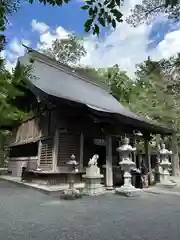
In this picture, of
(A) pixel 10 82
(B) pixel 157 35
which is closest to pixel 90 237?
(A) pixel 10 82

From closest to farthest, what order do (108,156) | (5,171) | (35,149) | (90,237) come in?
(90,237)
(108,156)
(35,149)
(5,171)

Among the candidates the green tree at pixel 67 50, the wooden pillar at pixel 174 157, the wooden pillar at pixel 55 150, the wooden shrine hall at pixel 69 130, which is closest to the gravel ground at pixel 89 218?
the wooden pillar at pixel 55 150

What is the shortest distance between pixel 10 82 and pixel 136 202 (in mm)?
5174

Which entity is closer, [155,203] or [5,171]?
[155,203]

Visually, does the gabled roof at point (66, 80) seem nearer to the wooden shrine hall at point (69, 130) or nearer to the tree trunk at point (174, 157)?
the wooden shrine hall at point (69, 130)

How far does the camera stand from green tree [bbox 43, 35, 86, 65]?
2555cm

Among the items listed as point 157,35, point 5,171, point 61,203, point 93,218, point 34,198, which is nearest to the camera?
point 93,218

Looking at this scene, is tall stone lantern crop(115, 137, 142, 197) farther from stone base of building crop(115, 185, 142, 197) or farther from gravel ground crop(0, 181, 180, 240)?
gravel ground crop(0, 181, 180, 240)

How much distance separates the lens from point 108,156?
827cm

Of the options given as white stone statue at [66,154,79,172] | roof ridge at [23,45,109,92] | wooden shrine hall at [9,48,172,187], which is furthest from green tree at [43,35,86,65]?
white stone statue at [66,154,79,172]

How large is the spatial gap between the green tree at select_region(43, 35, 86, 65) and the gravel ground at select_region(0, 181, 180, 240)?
21.0m

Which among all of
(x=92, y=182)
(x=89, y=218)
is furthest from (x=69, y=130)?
(x=89, y=218)

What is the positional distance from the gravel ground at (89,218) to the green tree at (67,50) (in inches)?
828

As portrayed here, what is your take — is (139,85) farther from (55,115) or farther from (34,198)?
(34,198)
